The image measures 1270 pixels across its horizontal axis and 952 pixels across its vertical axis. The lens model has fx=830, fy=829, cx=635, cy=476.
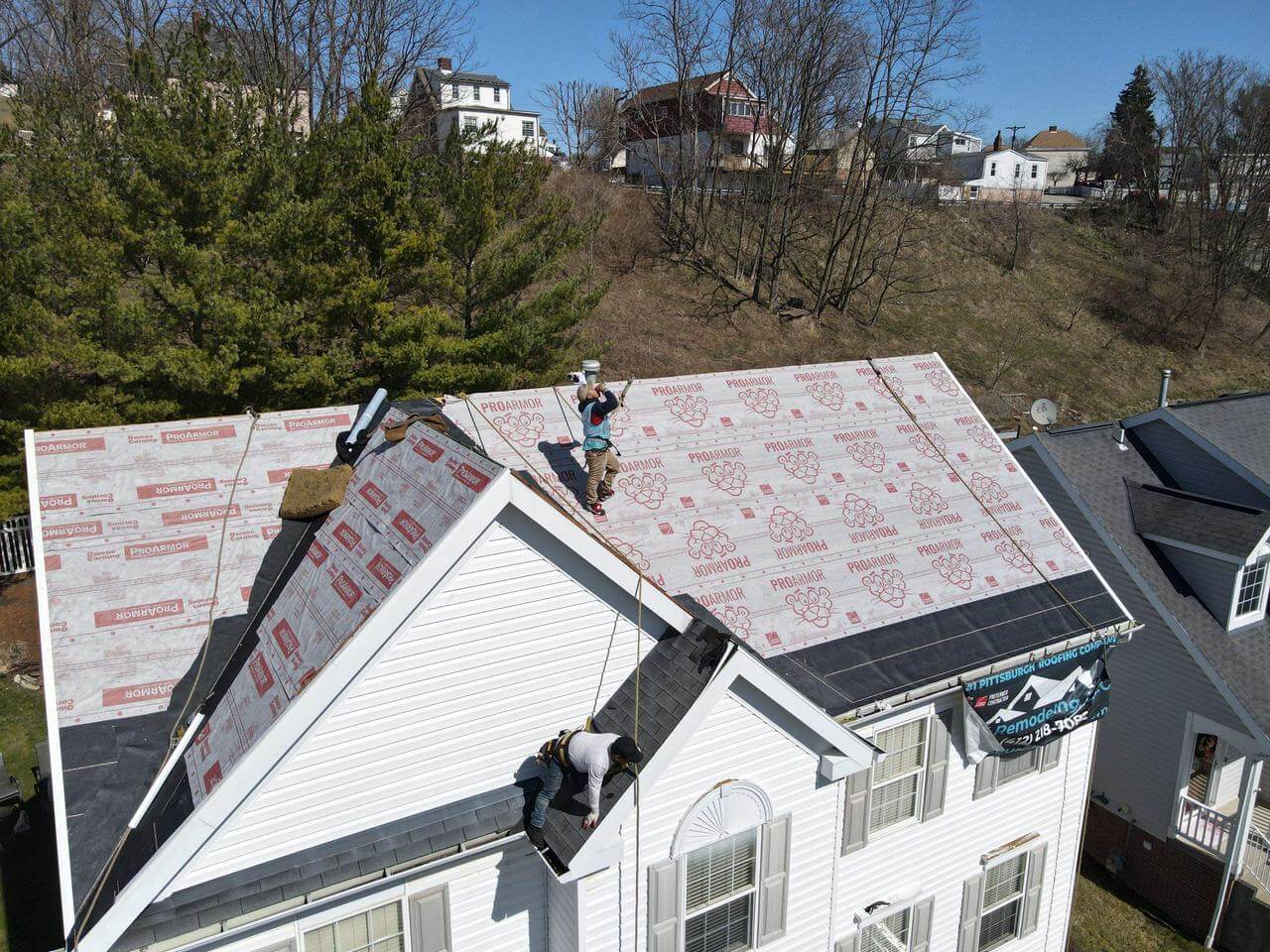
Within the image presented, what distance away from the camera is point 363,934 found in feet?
26.2

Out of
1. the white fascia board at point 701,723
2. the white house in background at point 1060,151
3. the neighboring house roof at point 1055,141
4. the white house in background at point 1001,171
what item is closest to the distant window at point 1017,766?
the white fascia board at point 701,723

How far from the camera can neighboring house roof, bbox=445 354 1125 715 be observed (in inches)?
429

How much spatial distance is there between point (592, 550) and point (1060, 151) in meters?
118

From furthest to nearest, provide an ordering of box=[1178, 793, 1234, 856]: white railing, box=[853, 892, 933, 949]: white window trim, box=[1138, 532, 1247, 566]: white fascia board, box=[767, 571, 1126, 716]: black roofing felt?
box=[1138, 532, 1247, 566]: white fascia board, box=[1178, 793, 1234, 856]: white railing, box=[853, 892, 933, 949]: white window trim, box=[767, 571, 1126, 716]: black roofing felt

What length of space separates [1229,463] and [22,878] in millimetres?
24675

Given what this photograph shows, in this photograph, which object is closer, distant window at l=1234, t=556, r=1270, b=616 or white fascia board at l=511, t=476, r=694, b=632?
white fascia board at l=511, t=476, r=694, b=632

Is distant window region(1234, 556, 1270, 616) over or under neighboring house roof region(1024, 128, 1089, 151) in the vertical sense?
under

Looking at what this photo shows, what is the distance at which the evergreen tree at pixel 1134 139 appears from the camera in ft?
234

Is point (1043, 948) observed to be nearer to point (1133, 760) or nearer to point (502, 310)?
point (1133, 760)

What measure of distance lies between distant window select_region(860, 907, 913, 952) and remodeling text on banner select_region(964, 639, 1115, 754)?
2670 millimetres

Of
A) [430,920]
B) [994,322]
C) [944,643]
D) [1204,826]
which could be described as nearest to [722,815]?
[430,920]

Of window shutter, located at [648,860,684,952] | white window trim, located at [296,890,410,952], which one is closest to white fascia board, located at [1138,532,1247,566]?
window shutter, located at [648,860,684,952]

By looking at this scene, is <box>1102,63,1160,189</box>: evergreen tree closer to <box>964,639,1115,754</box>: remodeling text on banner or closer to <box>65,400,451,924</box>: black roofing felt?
<box>964,639,1115,754</box>: remodeling text on banner

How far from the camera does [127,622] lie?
944cm
